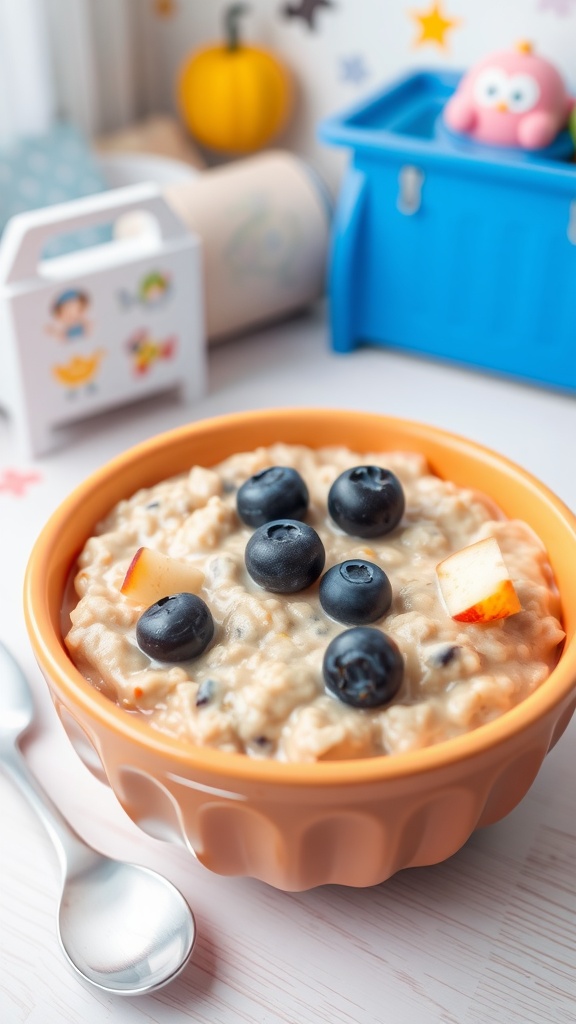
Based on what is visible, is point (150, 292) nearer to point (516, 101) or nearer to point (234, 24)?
point (516, 101)

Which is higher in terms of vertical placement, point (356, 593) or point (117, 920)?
point (356, 593)

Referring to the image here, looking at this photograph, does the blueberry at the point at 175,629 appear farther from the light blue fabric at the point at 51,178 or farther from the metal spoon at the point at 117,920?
the light blue fabric at the point at 51,178

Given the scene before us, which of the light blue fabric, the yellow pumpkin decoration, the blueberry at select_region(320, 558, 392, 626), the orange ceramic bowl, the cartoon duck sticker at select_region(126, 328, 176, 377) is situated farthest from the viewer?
the yellow pumpkin decoration

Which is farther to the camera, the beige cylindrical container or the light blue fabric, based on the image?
the light blue fabric

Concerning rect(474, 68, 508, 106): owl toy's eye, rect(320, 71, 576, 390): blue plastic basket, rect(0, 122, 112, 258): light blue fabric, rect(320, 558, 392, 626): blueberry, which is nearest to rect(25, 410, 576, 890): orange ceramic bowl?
rect(320, 558, 392, 626): blueberry

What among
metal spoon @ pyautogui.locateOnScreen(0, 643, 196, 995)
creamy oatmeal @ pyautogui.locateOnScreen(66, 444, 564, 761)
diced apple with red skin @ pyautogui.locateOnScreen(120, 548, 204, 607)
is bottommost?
metal spoon @ pyautogui.locateOnScreen(0, 643, 196, 995)

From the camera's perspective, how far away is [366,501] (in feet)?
2.49

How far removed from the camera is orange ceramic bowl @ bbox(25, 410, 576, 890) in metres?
0.58

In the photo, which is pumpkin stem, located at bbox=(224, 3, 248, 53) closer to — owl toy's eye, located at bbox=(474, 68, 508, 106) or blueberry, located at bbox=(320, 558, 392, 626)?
owl toy's eye, located at bbox=(474, 68, 508, 106)

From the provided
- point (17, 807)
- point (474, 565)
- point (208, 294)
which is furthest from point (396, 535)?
point (208, 294)

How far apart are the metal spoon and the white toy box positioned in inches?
21.9

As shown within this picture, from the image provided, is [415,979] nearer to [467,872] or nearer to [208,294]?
[467,872]

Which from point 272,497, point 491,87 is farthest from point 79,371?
point 491,87

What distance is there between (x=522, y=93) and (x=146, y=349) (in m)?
0.53
